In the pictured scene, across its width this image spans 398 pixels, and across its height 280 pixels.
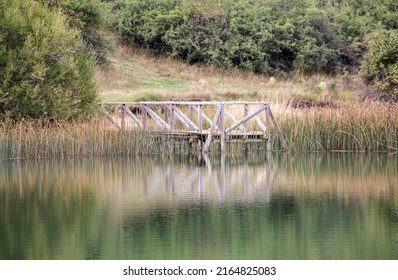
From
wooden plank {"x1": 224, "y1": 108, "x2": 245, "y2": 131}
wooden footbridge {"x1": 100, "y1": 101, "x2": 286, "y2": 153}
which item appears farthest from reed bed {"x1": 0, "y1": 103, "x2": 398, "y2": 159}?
wooden plank {"x1": 224, "y1": 108, "x2": 245, "y2": 131}

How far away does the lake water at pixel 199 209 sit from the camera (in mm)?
13203

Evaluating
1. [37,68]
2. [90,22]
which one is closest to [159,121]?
[37,68]

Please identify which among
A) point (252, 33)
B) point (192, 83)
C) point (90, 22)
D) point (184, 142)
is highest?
point (90, 22)

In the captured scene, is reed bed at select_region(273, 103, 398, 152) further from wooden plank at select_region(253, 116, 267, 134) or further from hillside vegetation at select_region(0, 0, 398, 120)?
hillside vegetation at select_region(0, 0, 398, 120)

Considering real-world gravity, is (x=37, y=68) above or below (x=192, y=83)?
above

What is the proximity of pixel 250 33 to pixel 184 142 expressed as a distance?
21.5 meters

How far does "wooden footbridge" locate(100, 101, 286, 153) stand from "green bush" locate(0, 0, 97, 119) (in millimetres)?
1644

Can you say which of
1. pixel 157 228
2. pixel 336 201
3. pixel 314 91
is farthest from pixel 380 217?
pixel 314 91

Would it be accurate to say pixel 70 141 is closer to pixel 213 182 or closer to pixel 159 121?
pixel 159 121

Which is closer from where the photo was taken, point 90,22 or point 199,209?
point 199,209

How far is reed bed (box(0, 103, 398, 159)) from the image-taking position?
86.6 ft

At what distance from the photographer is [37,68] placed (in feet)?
91.9

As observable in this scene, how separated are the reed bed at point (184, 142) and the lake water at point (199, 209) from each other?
37.3 inches

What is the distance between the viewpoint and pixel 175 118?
32.0m
